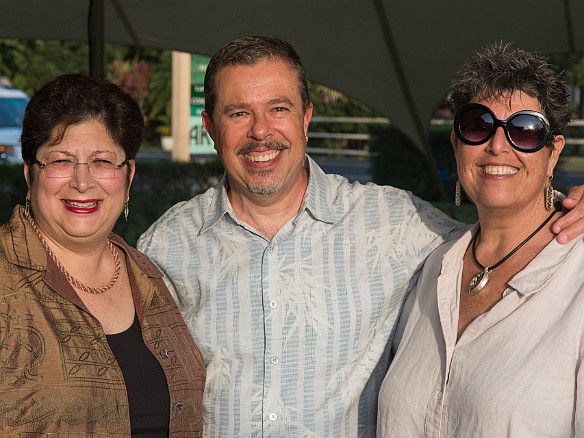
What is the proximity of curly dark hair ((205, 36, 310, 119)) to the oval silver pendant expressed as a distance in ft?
2.88

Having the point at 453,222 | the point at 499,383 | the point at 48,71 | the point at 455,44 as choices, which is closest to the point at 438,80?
the point at 455,44

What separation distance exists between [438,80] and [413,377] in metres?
4.52

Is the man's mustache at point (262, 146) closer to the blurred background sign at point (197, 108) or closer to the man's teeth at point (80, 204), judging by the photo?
the man's teeth at point (80, 204)

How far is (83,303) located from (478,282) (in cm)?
117

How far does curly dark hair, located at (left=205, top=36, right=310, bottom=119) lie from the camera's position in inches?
120

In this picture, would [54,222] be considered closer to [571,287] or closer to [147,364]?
[147,364]

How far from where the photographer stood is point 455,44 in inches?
252

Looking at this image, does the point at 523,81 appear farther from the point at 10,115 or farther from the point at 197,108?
the point at 10,115

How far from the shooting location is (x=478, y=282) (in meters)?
2.65

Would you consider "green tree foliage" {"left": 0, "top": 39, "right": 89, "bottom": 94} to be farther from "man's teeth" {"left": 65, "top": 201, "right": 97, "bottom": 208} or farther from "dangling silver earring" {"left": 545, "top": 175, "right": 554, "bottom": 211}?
"dangling silver earring" {"left": 545, "top": 175, "right": 554, "bottom": 211}

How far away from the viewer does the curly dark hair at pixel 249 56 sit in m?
3.04

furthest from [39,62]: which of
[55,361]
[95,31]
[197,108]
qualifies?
[55,361]

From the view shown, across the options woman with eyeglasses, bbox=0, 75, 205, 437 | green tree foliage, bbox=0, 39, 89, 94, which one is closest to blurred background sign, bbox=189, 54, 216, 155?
woman with eyeglasses, bbox=0, 75, 205, 437

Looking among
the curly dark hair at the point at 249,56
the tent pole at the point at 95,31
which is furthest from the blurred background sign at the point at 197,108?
the curly dark hair at the point at 249,56
